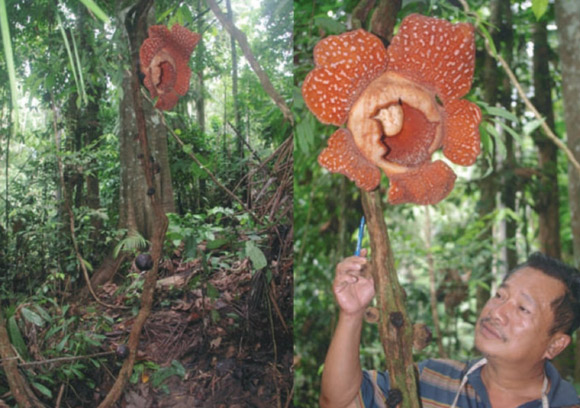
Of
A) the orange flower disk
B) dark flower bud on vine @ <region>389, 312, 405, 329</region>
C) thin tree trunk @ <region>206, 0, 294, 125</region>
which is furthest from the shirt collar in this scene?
the orange flower disk

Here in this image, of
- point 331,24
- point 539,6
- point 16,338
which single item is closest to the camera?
point 16,338

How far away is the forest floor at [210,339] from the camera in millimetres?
1297

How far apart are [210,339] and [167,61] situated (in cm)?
69

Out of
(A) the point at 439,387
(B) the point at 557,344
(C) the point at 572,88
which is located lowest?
(A) the point at 439,387

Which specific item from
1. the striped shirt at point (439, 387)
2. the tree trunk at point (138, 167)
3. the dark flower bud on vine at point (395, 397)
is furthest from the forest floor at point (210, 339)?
the dark flower bud on vine at point (395, 397)

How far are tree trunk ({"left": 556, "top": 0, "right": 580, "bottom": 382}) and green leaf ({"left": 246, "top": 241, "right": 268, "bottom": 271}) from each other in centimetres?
74

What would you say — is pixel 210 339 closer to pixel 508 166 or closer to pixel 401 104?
pixel 401 104

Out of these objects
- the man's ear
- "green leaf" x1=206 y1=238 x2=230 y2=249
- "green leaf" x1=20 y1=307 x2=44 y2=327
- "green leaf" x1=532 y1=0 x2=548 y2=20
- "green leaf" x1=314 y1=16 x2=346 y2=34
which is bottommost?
the man's ear

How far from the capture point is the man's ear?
1245 millimetres

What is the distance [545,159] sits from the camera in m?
1.33

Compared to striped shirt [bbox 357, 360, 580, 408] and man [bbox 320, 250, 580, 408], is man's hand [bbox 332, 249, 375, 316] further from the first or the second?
striped shirt [bbox 357, 360, 580, 408]

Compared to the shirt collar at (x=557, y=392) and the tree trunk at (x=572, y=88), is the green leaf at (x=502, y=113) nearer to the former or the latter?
the tree trunk at (x=572, y=88)

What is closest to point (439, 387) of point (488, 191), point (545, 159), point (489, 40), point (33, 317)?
point (488, 191)

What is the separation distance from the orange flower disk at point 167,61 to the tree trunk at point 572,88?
86cm
